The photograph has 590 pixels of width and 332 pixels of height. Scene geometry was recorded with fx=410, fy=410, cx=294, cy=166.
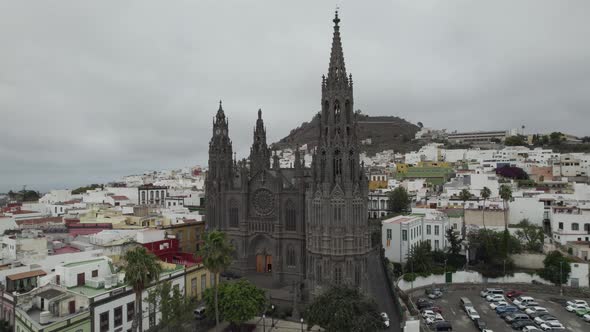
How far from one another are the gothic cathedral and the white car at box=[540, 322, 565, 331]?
689 inches

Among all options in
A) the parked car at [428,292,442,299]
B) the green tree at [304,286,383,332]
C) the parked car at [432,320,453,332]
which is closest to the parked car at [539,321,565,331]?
the parked car at [432,320,453,332]

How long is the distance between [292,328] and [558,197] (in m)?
55.2

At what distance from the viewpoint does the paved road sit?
136 feet

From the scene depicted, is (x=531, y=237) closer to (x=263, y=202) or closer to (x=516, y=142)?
(x=263, y=202)

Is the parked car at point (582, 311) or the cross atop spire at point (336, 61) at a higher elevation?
the cross atop spire at point (336, 61)

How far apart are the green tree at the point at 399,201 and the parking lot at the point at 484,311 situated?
2796 cm

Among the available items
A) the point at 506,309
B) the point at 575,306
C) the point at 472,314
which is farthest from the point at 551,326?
the point at 575,306

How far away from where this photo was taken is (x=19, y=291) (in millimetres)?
33438

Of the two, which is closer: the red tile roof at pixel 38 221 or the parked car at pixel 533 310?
the parked car at pixel 533 310

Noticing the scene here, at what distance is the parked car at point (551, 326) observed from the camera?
130 ft

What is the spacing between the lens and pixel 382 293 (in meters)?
48.6

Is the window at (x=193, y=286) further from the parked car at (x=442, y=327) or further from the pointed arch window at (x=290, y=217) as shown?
the parked car at (x=442, y=327)

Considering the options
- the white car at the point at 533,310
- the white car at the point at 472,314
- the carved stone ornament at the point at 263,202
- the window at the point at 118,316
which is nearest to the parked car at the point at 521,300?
the white car at the point at 533,310

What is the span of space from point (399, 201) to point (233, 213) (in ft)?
120
